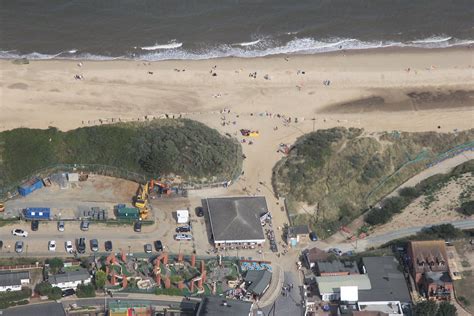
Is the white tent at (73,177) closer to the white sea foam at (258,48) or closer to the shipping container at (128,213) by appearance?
the shipping container at (128,213)

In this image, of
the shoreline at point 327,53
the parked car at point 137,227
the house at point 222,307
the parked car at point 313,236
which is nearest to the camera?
the house at point 222,307

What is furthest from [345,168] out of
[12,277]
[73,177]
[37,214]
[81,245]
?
[12,277]

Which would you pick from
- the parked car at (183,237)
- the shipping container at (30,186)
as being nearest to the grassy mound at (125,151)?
the shipping container at (30,186)

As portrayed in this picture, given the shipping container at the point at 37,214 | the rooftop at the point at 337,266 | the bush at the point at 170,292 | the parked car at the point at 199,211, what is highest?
the shipping container at the point at 37,214

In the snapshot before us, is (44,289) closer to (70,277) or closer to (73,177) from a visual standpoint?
(70,277)

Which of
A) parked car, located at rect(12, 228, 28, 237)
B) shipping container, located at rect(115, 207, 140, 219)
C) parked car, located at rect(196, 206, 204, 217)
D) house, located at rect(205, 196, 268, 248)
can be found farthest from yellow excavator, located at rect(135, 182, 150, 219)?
parked car, located at rect(12, 228, 28, 237)

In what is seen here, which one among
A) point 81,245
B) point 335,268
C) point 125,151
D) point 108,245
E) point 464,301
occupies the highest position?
point 125,151

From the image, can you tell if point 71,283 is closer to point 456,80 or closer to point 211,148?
point 211,148
